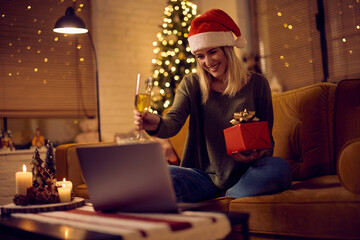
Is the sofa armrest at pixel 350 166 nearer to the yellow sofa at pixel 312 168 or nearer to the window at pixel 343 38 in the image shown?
the yellow sofa at pixel 312 168

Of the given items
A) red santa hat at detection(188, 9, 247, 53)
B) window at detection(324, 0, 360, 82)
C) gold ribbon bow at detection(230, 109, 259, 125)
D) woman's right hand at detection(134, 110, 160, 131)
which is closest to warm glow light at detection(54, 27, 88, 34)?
red santa hat at detection(188, 9, 247, 53)

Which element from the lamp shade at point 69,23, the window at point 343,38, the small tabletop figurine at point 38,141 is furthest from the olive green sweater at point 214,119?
the small tabletop figurine at point 38,141

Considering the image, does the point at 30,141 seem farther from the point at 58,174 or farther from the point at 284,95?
the point at 284,95

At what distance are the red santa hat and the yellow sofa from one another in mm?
540

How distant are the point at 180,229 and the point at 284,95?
1504 millimetres

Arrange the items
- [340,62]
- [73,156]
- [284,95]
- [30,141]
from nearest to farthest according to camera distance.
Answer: [284,95] < [73,156] < [340,62] < [30,141]

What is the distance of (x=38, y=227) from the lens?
113cm

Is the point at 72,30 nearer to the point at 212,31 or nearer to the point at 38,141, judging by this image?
the point at 38,141

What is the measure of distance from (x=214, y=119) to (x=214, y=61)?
0.92 feet

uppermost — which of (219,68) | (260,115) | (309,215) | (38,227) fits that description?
(219,68)

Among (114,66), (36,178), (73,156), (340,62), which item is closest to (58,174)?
(73,156)

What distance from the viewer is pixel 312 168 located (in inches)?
82.3

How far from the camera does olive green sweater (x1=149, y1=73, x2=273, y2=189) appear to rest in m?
1.88

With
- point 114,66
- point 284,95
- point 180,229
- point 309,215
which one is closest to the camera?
point 180,229
